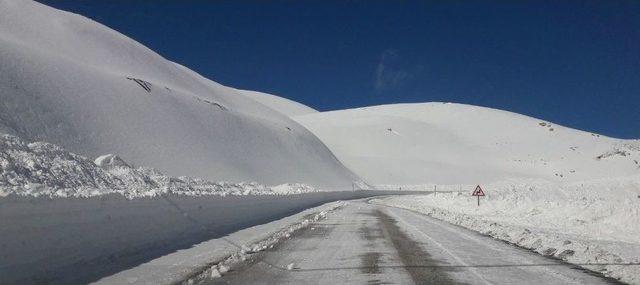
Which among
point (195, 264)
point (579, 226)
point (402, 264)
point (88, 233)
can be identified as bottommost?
point (195, 264)

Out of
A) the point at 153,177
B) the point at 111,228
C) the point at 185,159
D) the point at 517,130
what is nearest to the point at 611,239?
the point at 111,228

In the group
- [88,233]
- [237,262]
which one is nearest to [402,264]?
[237,262]

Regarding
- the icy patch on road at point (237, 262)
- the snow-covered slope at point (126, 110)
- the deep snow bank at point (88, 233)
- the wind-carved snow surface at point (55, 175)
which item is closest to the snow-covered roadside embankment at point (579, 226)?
the icy patch on road at point (237, 262)

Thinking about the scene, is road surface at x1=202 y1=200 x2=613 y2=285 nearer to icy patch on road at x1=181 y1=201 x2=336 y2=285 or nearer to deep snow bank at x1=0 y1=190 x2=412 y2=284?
icy patch on road at x1=181 y1=201 x2=336 y2=285

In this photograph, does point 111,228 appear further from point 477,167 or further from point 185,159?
point 477,167

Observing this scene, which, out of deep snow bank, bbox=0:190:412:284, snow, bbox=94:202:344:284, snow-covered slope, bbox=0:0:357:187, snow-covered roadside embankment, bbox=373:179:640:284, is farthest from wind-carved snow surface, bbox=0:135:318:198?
snow-covered slope, bbox=0:0:357:187

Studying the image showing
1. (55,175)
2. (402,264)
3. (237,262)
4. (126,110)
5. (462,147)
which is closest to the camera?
(402,264)

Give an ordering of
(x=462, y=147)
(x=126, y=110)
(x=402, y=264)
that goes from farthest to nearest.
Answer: (x=462, y=147) → (x=126, y=110) → (x=402, y=264)

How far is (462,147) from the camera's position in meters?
153

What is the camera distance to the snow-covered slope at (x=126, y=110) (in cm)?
5191

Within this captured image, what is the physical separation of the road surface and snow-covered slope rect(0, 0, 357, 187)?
3823 centimetres

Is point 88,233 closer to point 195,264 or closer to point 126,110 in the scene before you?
point 195,264

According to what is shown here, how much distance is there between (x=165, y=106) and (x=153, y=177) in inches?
1695

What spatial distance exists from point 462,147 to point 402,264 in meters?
147
